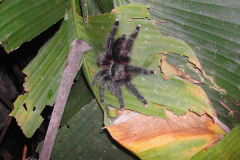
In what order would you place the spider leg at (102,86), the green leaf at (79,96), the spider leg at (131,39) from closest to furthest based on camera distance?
the spider leg at (131,39)
the spider leg at (102,86)
the green leaf at (79,96)

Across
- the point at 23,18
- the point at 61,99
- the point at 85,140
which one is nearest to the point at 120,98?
the point at 61,99

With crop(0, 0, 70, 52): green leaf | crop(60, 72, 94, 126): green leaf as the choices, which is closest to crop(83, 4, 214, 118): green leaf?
crop(0, 0, 70, 52): green leaf

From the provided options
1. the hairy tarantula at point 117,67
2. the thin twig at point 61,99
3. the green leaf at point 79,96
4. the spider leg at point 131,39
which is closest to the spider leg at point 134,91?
the hairy tarantula at point 117,67

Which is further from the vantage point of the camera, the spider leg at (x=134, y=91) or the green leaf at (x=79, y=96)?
A: the green leaf at (x=79, y=96)

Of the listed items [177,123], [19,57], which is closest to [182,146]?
[177,123]

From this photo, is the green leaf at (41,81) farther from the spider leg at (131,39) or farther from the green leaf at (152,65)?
the spider leg at (131,39)

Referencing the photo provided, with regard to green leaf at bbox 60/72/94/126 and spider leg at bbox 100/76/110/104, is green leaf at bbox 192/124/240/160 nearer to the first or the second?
spider leg at bbox 100/76/110/104

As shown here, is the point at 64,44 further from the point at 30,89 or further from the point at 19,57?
the point at 19,57
